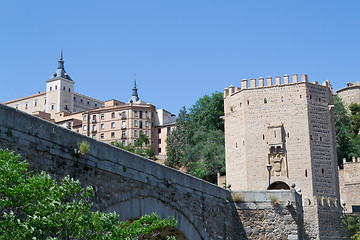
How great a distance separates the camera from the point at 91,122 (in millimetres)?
73938

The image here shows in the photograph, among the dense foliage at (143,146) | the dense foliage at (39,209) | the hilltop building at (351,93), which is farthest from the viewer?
the hilltop building at (351,93)

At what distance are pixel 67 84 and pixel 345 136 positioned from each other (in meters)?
51.8

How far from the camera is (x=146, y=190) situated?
1201 centimetres

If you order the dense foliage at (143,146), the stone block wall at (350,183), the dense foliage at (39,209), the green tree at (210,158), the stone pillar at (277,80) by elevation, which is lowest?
the dense foliage at (39,209)

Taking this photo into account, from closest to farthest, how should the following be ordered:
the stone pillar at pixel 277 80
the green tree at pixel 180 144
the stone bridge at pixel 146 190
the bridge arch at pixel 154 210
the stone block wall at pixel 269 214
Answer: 1. the stone bridge at pixel 146 190
2. the bridge arch at pixel 154 210
3. the stone block wall at pixel 269 214
4. the stone pillar at pixel 277 80
5. the green tree at pixel 180 144

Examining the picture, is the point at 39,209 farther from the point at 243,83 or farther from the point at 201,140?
the point at 201,140

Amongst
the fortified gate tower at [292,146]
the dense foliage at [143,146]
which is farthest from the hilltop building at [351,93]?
the fortified gate tower at [292,146]

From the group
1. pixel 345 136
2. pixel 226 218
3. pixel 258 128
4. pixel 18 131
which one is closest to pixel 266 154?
pixel 258 128

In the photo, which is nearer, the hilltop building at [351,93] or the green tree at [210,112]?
the green tree at [210,112]

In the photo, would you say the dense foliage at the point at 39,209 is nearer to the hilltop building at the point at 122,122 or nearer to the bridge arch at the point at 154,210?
the bridge arch at the point at 154,210

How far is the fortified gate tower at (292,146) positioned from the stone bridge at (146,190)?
17.7 metres

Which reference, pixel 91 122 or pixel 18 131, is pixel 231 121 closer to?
pixel 18 131

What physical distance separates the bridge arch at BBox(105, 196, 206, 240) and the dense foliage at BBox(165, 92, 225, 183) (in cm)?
3242

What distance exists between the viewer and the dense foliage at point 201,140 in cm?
4828
